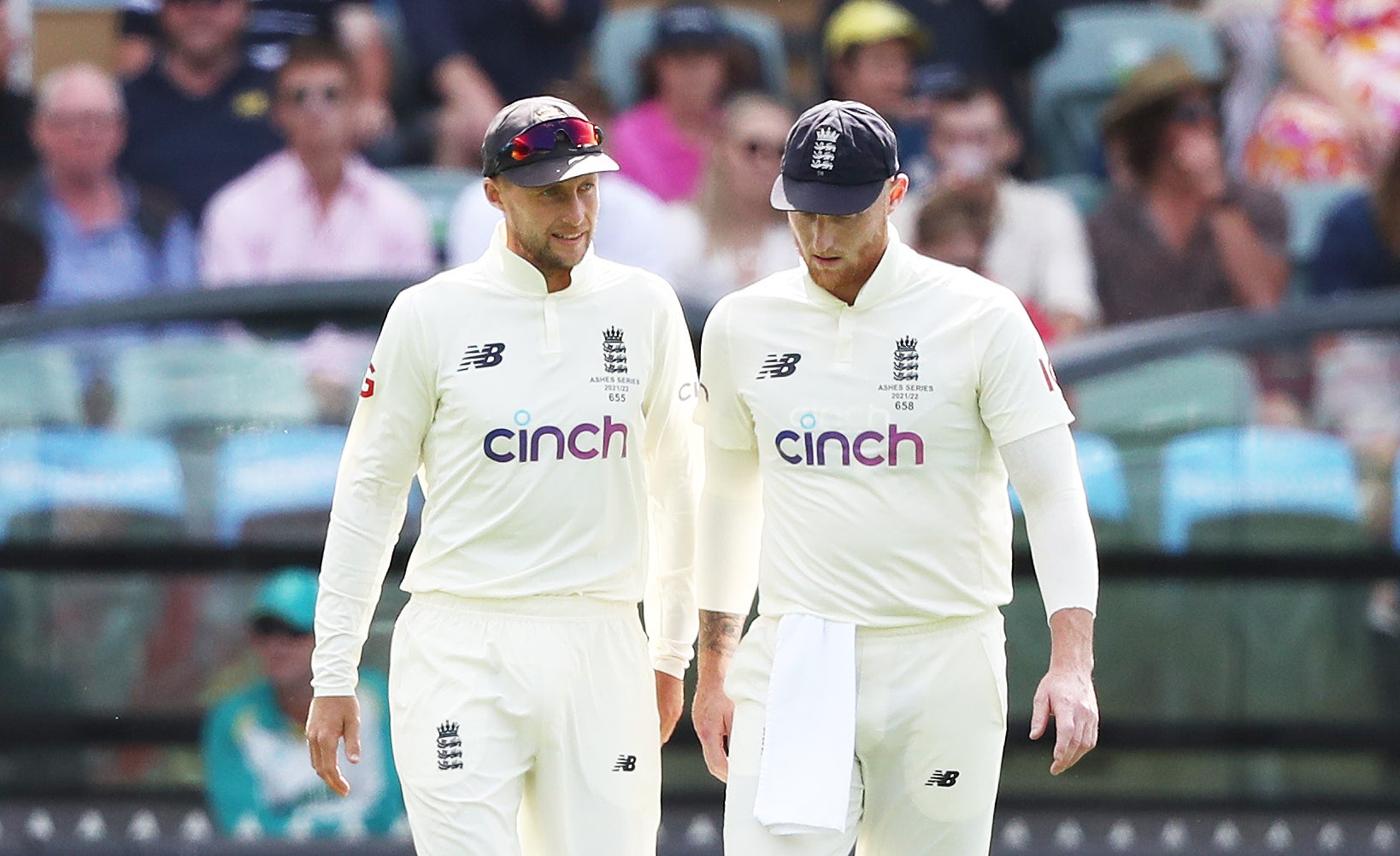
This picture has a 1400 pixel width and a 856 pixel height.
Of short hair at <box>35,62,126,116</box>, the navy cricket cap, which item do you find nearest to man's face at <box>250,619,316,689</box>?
the navy cricket cap

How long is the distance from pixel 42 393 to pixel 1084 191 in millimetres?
4444

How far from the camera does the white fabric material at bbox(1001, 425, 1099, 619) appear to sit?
183 inches

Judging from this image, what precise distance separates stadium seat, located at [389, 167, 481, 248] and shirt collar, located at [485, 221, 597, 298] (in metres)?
3.90

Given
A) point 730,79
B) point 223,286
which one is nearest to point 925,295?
point 223,286

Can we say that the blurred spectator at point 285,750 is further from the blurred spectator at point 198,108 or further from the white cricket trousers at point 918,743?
the blurred spectator at point 198,108

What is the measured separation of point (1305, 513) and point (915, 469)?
8.52 feet

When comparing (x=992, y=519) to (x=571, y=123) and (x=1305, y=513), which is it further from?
(x=1305, y=513)

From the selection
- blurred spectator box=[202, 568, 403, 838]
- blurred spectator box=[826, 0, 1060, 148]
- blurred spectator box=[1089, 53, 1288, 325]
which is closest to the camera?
blurred spectator box=[202, 568, 403, 838]

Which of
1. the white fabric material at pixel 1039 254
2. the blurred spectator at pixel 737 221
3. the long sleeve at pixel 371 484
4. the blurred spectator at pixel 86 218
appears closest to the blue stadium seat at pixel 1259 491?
the white fabric material at pixel 1039 254

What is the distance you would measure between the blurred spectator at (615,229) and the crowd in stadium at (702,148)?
13 mm

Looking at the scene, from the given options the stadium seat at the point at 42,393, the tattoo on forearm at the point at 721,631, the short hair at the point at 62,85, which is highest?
the short hair at the point at 62,85

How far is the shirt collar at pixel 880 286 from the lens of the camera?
476 cm

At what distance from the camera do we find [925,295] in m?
4.78

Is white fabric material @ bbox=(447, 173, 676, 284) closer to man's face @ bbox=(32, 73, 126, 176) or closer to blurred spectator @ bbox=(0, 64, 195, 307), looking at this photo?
blurred spectator @ bbox=(0, 64, 195, 307)
